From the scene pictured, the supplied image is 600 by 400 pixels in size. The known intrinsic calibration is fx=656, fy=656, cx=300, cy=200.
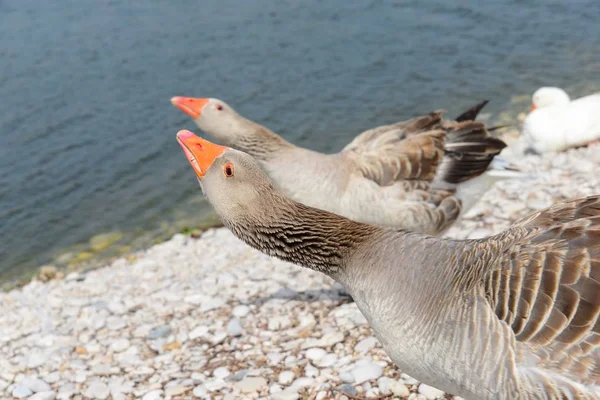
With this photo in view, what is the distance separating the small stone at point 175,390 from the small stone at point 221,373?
0.27 m

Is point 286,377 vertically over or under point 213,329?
over

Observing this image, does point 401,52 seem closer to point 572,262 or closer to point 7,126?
point 7,126

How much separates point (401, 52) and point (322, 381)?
11770 mm

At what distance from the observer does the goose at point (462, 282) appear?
296 cm

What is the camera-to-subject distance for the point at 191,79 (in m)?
14.4

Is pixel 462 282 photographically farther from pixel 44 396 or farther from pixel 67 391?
pixel 44 396

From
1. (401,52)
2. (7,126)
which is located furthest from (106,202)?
(401,52)

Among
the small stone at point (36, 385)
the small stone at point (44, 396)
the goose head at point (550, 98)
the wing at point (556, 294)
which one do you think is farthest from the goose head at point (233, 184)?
the goose head at point (550, 98)

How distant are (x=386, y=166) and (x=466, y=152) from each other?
2.93 feet

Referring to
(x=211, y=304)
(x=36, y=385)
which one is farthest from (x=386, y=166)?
(x=36, y=385)

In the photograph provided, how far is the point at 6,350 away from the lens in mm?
6328

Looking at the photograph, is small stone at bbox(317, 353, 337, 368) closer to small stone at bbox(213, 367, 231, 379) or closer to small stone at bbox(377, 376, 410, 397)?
small stone at bbox(377, 376, 410, 397)

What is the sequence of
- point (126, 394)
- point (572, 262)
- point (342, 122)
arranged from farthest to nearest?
point (342, 122) < point (126, 394) < point (572, 262)

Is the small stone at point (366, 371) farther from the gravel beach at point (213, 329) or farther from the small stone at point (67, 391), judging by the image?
the small stone at point (67, 391)
